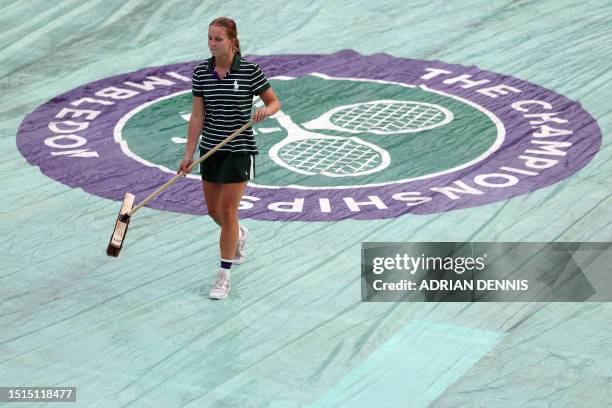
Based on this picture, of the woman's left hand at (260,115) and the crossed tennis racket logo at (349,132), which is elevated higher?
the woman's left hand at (260,115)

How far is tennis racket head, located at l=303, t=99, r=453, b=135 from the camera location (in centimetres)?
883

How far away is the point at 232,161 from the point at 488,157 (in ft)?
9.07

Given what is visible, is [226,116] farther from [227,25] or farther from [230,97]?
[227,25]

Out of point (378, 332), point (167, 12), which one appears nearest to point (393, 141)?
point (378, 332)

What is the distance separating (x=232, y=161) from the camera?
604cm

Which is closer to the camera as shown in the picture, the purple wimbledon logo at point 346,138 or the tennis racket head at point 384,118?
the purple wimbledon logo at point 346,138

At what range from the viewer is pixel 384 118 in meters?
9.03

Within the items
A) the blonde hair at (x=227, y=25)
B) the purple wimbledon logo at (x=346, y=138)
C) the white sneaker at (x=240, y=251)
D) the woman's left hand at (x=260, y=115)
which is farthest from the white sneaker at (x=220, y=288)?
the blonde hair at (x=227, y=25)

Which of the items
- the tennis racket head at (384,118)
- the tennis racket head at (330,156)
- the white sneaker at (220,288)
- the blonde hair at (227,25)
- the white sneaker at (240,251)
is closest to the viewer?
the blonde hair at (227,25)

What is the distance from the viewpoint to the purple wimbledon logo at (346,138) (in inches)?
301

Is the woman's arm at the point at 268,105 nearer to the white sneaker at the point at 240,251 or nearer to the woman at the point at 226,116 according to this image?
the woman at the point at 226,116

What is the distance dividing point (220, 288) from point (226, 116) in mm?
981

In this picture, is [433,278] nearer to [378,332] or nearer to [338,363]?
[378,332]

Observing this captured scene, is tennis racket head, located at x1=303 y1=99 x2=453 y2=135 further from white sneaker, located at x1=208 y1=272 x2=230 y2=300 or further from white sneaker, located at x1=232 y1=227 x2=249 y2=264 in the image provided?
white sneaker, located at x1=208 y1=272 x2=230 y2=300
